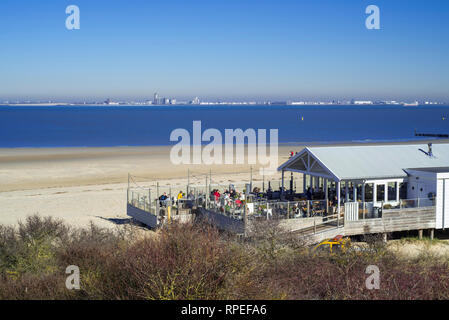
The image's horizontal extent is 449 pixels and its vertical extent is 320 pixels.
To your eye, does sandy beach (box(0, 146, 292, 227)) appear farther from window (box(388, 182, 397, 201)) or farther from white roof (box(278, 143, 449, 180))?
window (box(388, 182, 397, 201))

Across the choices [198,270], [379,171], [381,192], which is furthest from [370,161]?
[198,270]

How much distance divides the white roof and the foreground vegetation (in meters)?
6.31

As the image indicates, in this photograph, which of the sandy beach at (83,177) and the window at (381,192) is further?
the sandy beach at (83,177)

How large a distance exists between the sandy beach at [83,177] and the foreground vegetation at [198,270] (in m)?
10.6

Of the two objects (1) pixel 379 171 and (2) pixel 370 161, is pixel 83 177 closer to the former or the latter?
(2) pixel 370 161

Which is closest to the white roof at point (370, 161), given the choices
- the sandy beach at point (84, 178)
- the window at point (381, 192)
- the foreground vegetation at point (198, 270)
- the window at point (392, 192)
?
the window at point (392, 192)

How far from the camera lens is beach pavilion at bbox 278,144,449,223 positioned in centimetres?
1966

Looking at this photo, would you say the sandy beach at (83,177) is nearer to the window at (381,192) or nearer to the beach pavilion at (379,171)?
the beach pavilion at (379,171)

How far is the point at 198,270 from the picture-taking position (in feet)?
27.1

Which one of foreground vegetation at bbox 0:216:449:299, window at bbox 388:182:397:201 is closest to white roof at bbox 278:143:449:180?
window at bbox 388:182:397:201

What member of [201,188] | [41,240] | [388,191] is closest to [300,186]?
[201,188]

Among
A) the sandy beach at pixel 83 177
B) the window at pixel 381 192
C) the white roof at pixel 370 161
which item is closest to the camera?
the white roof at pixel 370 161

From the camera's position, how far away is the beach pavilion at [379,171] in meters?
19.7

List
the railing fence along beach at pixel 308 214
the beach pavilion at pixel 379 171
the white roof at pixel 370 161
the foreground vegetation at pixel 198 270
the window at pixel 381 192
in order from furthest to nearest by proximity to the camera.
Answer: the window at pixel 381 192 < the white roof at pixel 370 161 < the beach pavilion at pixel 379 171 < the railing fence along beach at pixel 308 214 < the foreground vegetation at pixel 198 270
